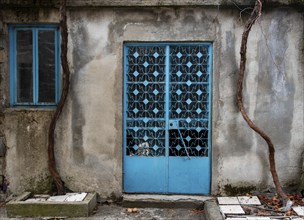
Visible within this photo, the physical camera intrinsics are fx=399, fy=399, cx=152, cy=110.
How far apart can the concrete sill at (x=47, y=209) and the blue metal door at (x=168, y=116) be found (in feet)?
3.57

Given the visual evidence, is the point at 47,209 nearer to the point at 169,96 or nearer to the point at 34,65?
the point at 34,65

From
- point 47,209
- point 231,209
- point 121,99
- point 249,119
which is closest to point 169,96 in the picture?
point 121,99

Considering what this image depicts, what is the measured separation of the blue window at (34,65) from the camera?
6.87 m

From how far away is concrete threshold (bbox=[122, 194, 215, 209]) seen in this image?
6.67 metres

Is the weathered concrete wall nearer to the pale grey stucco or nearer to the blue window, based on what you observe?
the pale grey stucco

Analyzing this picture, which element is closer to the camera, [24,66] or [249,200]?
[249,200]

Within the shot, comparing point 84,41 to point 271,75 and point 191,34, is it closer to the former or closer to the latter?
point 191,34

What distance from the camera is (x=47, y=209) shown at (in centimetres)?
614

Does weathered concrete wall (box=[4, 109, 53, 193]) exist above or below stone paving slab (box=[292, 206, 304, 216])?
above

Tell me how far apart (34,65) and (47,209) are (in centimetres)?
245

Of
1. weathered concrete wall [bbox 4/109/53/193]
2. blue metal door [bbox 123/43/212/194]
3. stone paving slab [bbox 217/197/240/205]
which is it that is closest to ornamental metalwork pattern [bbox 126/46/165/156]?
blue metal door [bbox 123/43/212/194]

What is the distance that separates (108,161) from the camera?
22.4 ft

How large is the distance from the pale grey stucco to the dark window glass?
227 mm

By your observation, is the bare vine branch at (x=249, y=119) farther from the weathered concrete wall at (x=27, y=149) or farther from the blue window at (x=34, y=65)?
the weathered concrete wall at (x=27, y=149)
